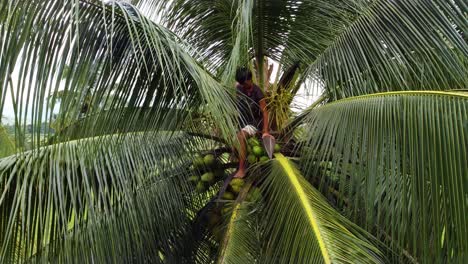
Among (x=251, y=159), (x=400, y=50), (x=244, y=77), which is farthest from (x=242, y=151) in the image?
(x=400, y=50)

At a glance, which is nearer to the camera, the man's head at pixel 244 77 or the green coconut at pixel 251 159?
the green coconut at pixel 251 159

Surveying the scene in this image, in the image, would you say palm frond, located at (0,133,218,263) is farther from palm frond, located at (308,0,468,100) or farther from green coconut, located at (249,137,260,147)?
palm frond, located at (308,0,468,100)

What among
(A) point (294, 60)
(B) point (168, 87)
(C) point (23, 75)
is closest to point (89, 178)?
(B) point (168, 87)

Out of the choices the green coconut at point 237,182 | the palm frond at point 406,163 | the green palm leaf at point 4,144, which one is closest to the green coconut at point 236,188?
the green coconut at point 237,182

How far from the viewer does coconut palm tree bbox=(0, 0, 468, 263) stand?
1.40 meters

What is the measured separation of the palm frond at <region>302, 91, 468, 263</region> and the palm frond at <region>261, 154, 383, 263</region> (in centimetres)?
9

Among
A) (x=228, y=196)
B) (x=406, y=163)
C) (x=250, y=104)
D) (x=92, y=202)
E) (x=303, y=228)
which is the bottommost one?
(x=92, y=202)

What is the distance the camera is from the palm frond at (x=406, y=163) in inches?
50.8

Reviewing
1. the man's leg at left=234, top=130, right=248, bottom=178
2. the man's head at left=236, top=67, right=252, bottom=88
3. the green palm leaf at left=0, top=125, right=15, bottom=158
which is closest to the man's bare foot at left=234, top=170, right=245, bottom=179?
the man's leg at left=234, top=130, right=248, bottom=178

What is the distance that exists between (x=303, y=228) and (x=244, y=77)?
979mm

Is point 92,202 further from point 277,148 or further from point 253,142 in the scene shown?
point 277,148

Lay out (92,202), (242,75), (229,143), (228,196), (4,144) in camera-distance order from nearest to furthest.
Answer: (92,202) < (229,143) < (228,196) < (242,75) < (4,144)

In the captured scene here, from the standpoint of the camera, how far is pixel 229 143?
6.72 ft

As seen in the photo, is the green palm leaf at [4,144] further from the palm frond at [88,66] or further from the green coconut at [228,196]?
the green coconut at [228,196]
